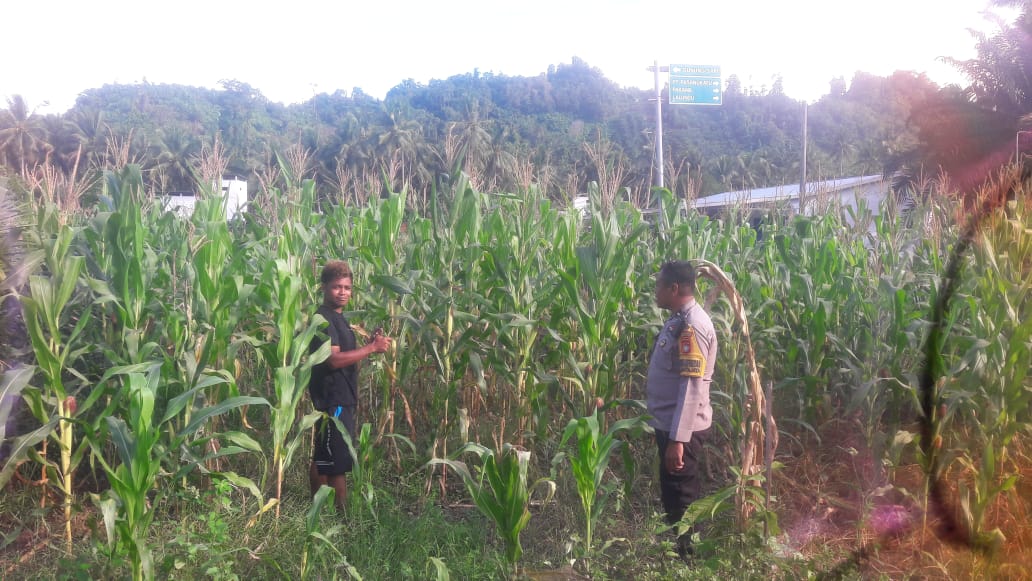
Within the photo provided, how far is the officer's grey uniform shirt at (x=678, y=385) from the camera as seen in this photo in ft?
11.6

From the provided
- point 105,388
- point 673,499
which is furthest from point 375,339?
point 673,499

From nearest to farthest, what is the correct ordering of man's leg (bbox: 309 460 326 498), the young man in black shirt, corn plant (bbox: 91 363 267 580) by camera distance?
corn plant (bbox: 91 363 267 580)
the young man in black shirt
man's leg (bbox: 309 460 326 498)

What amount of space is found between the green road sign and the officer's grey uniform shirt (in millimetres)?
17584

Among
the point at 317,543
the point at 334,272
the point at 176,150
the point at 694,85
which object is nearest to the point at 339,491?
the point at 317,543

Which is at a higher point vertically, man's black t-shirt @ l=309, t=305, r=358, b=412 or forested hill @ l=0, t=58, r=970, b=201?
forested hill @ l=0, t=58, r=970, b=201

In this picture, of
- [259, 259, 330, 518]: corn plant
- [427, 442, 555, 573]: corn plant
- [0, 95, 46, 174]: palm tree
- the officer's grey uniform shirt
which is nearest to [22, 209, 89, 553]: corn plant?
[259, 259, 330, 518]: corn plant

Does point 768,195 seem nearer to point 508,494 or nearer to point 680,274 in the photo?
point 680,274

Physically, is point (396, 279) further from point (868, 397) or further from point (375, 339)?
point (868, 397)

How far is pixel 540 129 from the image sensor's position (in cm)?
4106

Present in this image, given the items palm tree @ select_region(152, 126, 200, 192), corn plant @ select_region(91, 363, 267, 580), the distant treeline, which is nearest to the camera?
corn plant @ select_region(91, 363, 267, 580)

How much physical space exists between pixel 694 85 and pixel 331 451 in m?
18.6

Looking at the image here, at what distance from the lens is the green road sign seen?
20.2 m

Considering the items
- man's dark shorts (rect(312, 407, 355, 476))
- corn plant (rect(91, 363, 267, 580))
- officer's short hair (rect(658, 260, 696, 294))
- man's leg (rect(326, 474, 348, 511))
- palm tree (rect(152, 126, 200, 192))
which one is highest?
palm tree (rect(152, 126, 200, 192))

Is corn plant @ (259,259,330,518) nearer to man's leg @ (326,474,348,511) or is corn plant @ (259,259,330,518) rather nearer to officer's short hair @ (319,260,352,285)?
officer's short hair @ (319,260,352,285)
